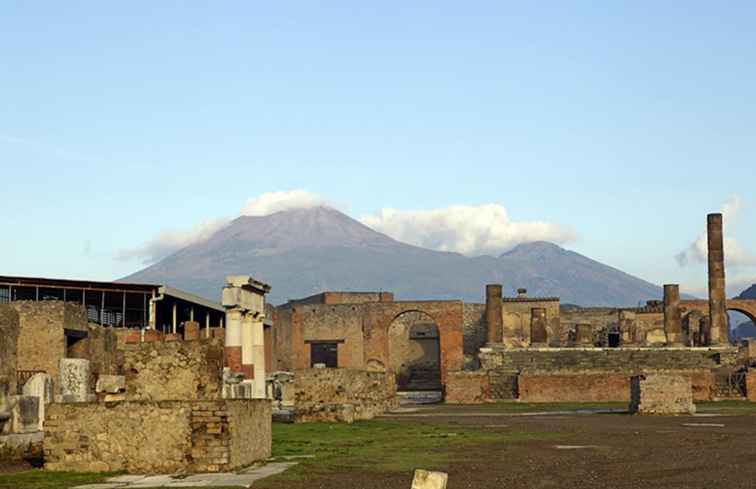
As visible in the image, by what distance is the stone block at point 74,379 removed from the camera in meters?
20.6

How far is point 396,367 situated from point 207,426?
6020cm

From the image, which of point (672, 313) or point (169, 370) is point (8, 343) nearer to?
point (169, 370)

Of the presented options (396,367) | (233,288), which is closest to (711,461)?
(233,288)

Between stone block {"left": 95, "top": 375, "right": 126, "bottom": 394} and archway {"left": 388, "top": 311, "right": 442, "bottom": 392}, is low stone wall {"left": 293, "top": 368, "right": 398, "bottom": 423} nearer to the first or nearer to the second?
stone block {"left": 95, "top": 375, "right": 126, "bottom": 394}

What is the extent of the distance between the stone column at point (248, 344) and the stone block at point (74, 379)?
12.7 meters

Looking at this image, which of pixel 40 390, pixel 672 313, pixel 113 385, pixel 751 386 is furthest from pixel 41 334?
pixel 672 313

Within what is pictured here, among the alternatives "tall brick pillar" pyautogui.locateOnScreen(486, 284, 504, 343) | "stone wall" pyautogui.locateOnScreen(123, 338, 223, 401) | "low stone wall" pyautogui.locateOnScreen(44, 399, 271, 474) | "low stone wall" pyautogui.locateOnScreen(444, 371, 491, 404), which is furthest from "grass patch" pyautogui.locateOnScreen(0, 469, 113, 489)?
"tall brick pillar" pyautogui.locateOnScreen(486, 284, 504, 343)

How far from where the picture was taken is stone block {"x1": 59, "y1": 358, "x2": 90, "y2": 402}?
2056 cm

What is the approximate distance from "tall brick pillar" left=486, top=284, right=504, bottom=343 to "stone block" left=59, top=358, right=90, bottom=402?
41.2 m

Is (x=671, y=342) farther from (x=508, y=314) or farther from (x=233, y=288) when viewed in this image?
(x=233, y=288)

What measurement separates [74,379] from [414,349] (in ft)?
185

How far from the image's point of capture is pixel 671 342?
58.8 m

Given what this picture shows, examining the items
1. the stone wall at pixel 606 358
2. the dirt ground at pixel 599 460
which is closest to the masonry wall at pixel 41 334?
the dirt ground at pixel 599 460

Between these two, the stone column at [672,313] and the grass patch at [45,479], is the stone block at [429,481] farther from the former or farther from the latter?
the stone column at [672,313]
